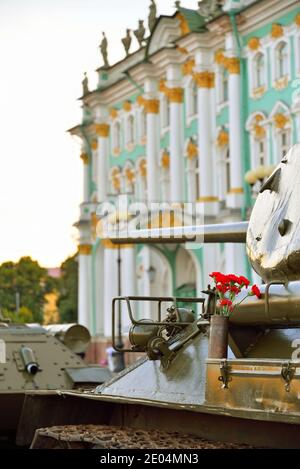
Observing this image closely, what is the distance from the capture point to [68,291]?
212ft

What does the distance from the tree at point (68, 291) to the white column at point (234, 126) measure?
28.8m

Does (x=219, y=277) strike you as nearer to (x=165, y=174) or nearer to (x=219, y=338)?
(x=219, y=338)

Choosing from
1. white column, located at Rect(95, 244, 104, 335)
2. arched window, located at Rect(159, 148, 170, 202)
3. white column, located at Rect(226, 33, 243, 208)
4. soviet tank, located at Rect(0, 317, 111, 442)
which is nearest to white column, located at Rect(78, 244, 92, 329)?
white column, located at Rect(95, 244, 104, 335)

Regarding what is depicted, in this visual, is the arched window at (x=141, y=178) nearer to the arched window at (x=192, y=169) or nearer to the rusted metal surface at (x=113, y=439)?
the arched window at (x=192, y=169)

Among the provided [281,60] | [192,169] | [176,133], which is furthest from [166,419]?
[176,133]

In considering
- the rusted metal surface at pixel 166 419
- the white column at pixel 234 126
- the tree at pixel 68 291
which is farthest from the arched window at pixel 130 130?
the rusted metal surface at pixel 166 419

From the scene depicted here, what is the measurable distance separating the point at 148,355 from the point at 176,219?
23492 mm

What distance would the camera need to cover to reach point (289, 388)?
558cm

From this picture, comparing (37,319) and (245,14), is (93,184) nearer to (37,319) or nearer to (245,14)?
(245,14)

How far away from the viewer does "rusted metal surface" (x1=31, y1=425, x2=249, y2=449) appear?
643cm

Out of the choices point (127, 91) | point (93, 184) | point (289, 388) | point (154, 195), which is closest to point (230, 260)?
point (154, 195)

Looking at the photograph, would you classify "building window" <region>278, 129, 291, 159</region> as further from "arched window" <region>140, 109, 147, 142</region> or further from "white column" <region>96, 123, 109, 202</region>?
"white column" <region>96, 123, 109, 202</region>

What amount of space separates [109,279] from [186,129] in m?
7.18

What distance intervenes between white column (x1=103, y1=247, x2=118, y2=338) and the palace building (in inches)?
2.8
